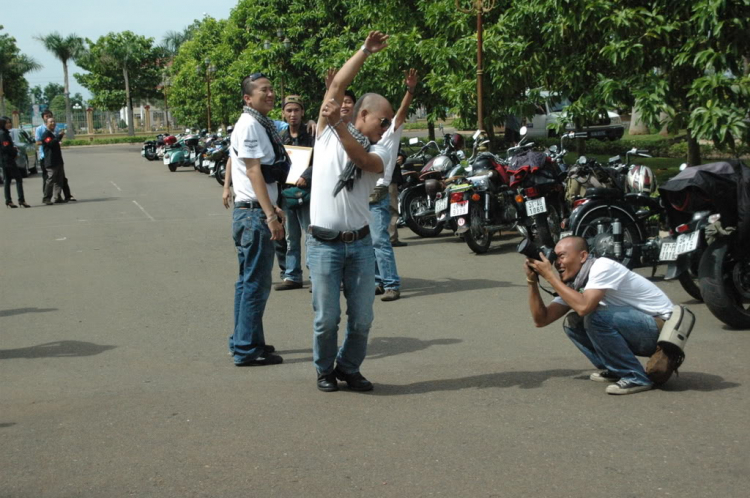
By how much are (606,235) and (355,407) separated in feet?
15.5

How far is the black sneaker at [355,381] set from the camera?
19.6 feet

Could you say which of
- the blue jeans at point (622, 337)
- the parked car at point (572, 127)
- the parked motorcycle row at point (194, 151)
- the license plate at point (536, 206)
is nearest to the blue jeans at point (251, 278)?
the blue jeans at point (622, 337)

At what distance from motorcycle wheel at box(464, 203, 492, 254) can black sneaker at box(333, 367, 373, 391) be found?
6.01 meters

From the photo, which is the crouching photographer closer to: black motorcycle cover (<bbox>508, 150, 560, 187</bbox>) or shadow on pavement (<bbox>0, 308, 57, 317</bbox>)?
shadow on pavement (<bbox>0, 308, 57, 317</bbox>)

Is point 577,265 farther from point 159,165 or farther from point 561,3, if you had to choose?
point 159,165

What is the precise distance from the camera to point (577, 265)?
19.1 ft

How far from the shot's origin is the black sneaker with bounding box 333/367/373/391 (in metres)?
5.98

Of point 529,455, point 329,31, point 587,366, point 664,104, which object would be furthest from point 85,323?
point 329,31

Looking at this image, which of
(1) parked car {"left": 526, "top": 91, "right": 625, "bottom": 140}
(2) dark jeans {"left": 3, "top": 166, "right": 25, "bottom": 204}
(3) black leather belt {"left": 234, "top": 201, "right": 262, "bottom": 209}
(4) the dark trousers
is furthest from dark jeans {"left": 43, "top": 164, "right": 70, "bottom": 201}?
(3) black leather belt {"left": 234, "top": 201, "right": 262, "bottom": 209}

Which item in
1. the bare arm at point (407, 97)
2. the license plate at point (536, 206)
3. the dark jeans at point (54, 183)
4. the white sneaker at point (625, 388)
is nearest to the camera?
the white sneaker at point (625, 388)

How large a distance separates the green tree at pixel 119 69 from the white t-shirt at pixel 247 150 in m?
79.9

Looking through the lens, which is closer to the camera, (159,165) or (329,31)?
(329,31)

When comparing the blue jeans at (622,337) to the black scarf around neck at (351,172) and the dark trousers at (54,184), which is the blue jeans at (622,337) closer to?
the black scarf around neck at (351,172)

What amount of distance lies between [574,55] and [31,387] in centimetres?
975
